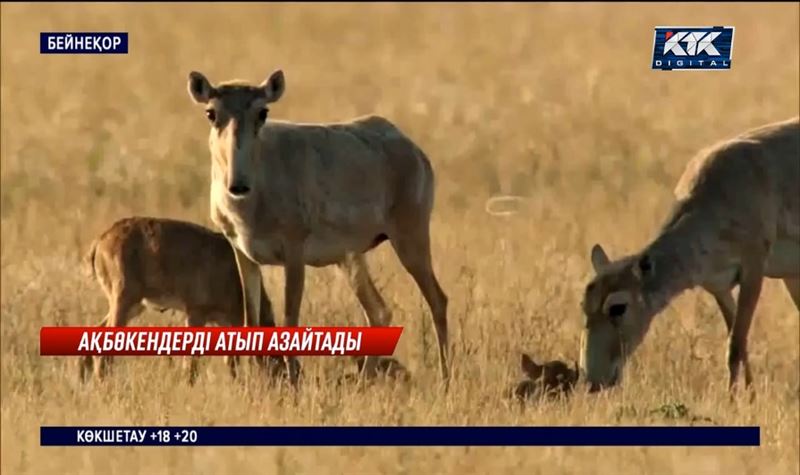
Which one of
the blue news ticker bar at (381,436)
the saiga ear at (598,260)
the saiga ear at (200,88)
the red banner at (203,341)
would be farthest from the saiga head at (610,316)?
the saiga ear at (200,88)

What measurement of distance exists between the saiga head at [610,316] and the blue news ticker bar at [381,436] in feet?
4.82

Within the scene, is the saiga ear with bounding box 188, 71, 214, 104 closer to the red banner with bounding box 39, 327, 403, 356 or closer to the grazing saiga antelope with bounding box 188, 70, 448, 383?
the grazing saiga antelope with bounding box 188, 70, 448, 383

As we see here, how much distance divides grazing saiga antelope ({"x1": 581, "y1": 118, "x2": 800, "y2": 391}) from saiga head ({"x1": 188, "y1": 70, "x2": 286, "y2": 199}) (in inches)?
108

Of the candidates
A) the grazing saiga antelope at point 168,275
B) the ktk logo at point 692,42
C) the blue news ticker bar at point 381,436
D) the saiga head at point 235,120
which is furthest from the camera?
the grazing saiga antelope at point 168,275

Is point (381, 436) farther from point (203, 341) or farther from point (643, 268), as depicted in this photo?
point (643, 268)

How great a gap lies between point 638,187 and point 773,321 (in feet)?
23.8

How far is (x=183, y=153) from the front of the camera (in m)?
27.7

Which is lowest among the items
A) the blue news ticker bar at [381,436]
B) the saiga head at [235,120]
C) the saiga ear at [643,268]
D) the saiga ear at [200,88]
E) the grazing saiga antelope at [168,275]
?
the blue news ticker bar at [381,436]

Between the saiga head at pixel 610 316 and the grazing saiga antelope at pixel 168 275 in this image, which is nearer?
the saiga head at pixel 610 316

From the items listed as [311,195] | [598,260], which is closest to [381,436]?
[598,260]

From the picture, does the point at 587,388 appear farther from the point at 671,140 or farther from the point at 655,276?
the point at 671,140

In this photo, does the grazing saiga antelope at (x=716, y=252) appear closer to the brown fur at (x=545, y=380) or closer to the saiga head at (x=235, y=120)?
the brown fur at (x=545, y=380)

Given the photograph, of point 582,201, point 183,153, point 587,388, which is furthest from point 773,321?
point 183,153

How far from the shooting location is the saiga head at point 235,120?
14438 millimetres
